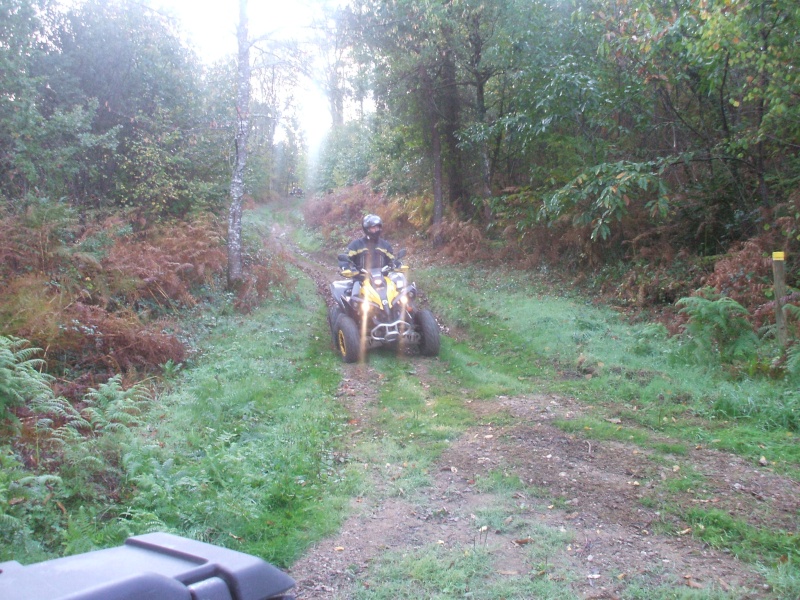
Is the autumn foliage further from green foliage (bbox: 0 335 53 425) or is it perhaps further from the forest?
green foliage (bbox: 0 335 53 425)

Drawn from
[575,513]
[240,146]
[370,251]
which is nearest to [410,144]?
[240,146]

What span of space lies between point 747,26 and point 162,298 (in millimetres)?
9798

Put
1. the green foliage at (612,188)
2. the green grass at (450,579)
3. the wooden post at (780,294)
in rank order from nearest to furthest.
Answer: the green grass at (450,579) → the wooden post at (780,294) → the green foliage at (612,188)

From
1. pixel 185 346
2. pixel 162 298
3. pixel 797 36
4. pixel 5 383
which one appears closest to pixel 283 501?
pixel 5 383

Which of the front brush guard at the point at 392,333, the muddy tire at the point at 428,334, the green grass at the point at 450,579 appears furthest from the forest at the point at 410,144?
the muddy tire at the point at 428,334

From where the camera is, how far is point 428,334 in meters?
9.68

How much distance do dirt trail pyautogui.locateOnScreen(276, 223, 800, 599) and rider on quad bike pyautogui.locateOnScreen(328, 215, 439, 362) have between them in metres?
3.36

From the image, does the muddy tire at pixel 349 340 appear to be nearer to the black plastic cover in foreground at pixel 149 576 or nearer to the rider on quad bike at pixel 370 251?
the rider on quad bike at pixel 370 251

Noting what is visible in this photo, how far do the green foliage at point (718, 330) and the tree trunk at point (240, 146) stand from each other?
29.4 ft

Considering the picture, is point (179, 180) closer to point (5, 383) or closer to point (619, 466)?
point (5, 383)

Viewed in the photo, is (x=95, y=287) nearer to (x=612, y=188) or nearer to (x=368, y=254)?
(x=368, y=254)

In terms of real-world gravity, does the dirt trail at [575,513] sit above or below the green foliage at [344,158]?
below

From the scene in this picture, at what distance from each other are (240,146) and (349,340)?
5.70 meters

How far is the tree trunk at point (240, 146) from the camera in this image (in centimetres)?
1255
